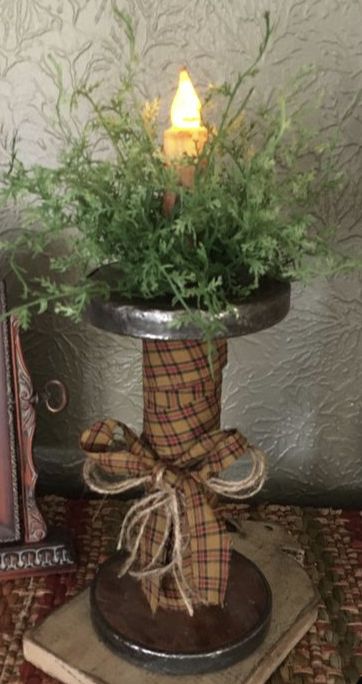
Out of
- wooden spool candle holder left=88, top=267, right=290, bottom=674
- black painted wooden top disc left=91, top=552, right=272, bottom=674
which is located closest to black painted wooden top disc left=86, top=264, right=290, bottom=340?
wooden spool candle holder left=88, top=267, right=290, bottom=674

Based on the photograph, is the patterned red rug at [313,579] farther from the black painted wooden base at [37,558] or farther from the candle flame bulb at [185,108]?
the candle flame bulb at [185,108]

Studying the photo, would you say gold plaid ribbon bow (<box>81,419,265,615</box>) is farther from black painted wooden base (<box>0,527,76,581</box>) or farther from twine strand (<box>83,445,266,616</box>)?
black painted wooden base (<box>0,527,76,581</box>)

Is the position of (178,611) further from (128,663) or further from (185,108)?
(185,108)

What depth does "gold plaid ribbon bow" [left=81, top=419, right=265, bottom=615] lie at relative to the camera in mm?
589

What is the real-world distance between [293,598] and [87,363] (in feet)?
1.06

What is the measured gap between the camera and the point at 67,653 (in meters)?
0.60

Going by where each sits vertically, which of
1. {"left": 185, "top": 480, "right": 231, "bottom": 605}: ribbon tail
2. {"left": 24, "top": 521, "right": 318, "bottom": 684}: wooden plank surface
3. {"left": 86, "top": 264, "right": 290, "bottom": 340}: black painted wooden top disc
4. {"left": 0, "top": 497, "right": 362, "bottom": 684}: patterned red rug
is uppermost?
{"left": 86, "top": 264, "right": 290, "bottom": 340}: black painted wooden top disc

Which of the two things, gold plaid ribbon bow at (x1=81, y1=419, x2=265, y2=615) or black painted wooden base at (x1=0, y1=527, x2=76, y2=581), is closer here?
gold plaid ribbon bow at (x1=81, y1=419, x2=265, y2=615)

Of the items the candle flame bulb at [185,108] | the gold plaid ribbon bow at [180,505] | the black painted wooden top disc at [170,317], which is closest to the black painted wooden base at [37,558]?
the gold plaid ribbon bow at [180,505]

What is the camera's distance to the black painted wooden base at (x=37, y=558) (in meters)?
0.71

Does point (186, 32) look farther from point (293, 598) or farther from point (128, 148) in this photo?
point (293, 598)

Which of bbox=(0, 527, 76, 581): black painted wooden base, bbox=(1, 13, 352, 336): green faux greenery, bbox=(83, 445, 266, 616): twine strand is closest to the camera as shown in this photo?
bbox=(1, 13, 352, 336): green faux greenery

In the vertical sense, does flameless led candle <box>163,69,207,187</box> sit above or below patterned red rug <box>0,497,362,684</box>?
above

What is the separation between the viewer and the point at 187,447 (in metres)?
0.59
